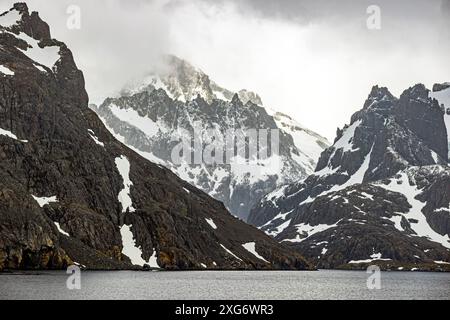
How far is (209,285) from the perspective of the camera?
18275 centimetres

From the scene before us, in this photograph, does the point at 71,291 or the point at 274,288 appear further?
the point at 274,288
